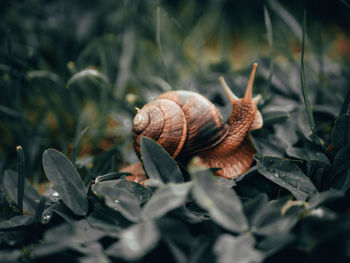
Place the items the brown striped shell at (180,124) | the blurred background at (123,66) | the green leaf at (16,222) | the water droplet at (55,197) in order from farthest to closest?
the blurred background at (123,66)
the brown striped shell at (180,124)
the water droplet at (55,197)
the green leaf at (16,222)

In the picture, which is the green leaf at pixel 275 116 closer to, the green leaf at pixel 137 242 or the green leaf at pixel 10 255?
the green leaf at pixel 137 242

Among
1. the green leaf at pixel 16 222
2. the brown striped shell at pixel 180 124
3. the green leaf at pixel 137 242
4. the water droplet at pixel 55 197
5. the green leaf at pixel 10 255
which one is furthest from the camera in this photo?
the brown striped shell at pixel 180 124

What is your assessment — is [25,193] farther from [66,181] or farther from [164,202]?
[164,202]

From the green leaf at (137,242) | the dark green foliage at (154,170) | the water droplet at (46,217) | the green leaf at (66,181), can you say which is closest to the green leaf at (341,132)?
the dark green foliage at (154,170)

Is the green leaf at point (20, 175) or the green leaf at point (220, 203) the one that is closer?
the green leaf at point (220, 203)

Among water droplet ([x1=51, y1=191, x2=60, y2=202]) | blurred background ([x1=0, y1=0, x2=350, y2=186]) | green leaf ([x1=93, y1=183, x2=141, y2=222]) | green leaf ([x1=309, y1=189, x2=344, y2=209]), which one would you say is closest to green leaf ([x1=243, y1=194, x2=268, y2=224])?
green leaf ([x1=309, y1=189, x2=344, y2=209])

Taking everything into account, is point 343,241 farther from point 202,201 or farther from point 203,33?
point 203,33

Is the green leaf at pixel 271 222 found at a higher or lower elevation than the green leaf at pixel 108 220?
higher
